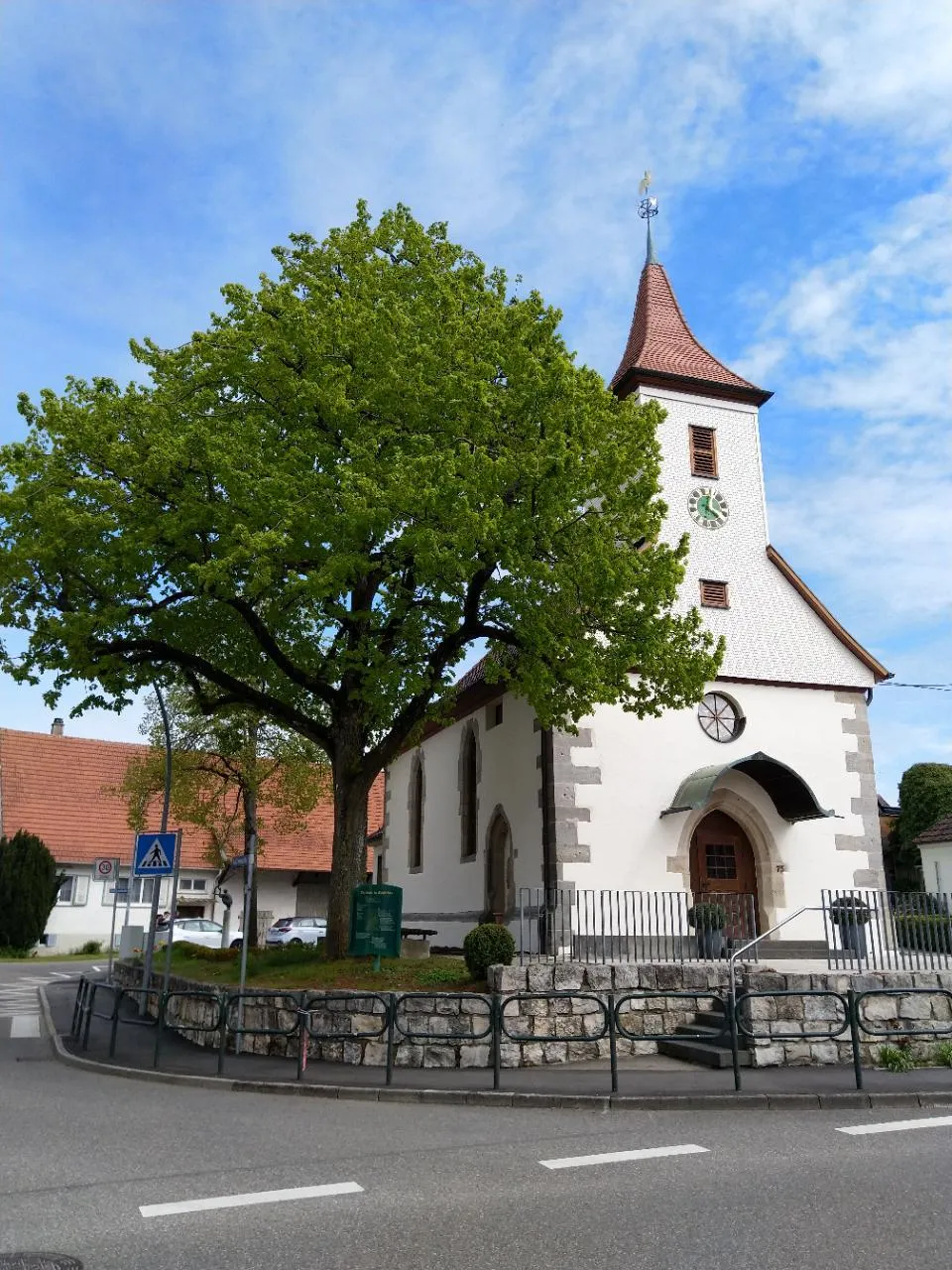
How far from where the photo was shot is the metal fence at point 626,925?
52.1 ft

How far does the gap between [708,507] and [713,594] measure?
193cm

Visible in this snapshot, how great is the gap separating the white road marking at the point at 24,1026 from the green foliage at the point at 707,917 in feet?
34.7

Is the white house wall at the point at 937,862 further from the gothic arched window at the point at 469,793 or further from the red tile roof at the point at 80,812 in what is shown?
the gothic arched window at the point at 469,793

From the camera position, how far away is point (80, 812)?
4116cm

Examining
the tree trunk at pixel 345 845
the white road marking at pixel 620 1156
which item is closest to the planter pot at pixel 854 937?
the tree trunk at pixel 345 845

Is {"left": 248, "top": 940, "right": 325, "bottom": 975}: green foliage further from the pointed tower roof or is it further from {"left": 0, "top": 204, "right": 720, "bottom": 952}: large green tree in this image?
the pointed tower roof

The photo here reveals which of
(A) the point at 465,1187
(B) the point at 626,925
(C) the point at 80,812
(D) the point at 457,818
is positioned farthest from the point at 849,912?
(C) the point at 80,812

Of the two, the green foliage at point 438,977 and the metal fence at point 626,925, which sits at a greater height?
the metal fence at point 626,925

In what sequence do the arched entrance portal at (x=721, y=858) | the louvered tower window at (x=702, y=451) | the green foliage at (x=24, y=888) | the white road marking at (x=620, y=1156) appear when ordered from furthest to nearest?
the green foliage at (x=24, y=888)
the louvered tower window at (x=702, y=451)
the arched entrance portal at (x=721, y=858)
the white road marking at (x=620, y=1156)

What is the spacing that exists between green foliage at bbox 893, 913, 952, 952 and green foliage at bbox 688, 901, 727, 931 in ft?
8.32

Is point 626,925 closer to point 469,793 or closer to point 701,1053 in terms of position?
point 701,1053

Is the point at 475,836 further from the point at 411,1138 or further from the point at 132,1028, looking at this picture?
the point at 411,1138

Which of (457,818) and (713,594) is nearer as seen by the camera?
(713,594)

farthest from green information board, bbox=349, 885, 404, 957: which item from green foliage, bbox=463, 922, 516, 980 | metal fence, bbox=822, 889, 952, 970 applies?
metal fence, bbox=822, 889, 952, 970
